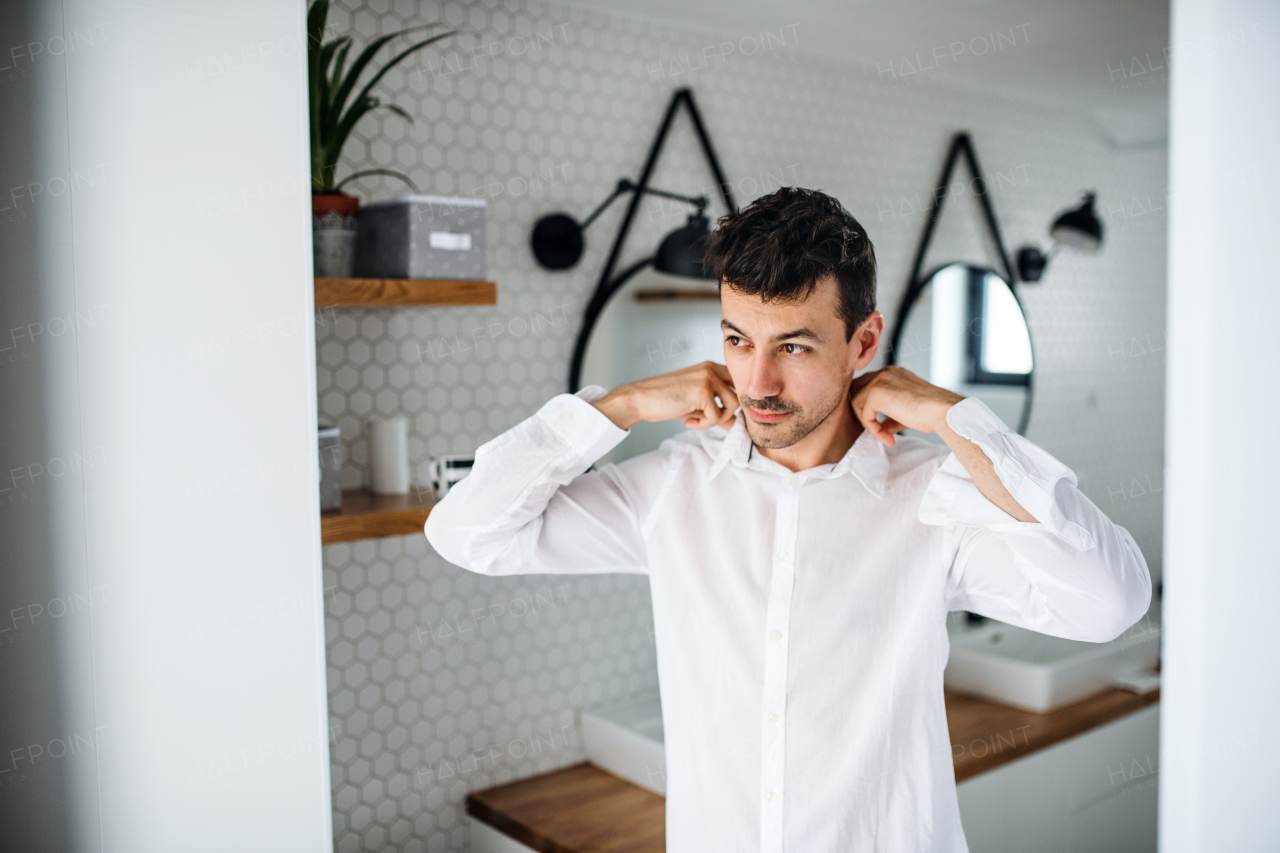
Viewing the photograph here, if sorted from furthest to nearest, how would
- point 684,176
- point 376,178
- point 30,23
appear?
point 684,176 < point 376,178 < point 30,23

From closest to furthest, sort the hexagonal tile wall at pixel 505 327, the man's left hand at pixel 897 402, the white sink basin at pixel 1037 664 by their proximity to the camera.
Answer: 1. the man's left hand at pixel 897 402
2. the hexagonal tile wall at pixel 505 327
3. the white sink basin at pixel 1037 664

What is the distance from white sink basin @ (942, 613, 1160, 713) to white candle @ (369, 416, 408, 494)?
1.60m

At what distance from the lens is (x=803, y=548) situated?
135 cm

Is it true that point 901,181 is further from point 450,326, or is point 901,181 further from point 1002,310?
point 450,326

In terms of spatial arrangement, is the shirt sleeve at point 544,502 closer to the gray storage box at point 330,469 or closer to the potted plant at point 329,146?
the gray storage box at point 330,469

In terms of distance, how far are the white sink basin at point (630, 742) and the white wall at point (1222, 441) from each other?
4.77 ft

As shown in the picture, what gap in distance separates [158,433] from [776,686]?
0.86 meters

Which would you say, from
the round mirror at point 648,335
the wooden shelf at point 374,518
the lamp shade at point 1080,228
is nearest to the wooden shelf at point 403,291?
the wooden shelf at point 374,518

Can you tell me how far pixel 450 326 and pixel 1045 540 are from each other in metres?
1.33

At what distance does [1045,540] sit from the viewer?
1.15 m

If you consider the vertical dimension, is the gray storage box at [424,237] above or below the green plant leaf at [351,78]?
below

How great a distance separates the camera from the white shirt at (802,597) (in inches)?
49.8

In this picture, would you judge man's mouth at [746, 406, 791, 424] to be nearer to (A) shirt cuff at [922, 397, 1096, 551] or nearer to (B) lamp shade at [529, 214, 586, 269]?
(A) shirt cuff at [922, 397, 1096, 551]

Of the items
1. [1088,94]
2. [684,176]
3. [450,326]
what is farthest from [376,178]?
[1088,94]
